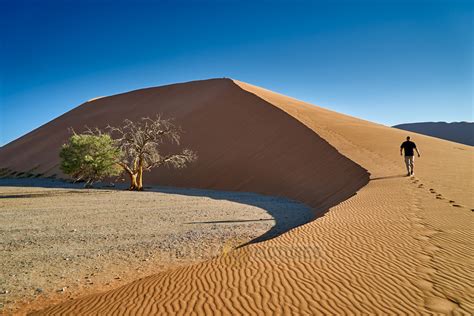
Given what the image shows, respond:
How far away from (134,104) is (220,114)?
22144 mm

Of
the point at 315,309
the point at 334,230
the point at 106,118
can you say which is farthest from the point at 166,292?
the point at 106,118

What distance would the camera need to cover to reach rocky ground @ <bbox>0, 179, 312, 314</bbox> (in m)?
5.93

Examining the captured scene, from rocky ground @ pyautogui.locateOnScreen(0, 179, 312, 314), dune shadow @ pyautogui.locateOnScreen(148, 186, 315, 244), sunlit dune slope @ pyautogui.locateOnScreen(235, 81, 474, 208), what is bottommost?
dune shadow @ pyautogui.locateOnScreen(148, 186, 315, 244)

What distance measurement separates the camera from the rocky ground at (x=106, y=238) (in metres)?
5.93

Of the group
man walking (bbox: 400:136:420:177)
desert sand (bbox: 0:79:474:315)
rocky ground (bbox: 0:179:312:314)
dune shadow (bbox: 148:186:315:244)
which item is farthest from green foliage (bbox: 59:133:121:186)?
man walking (bbox: 400:136:420:177)

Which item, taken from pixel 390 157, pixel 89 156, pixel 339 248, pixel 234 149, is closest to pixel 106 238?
pixel 339 248

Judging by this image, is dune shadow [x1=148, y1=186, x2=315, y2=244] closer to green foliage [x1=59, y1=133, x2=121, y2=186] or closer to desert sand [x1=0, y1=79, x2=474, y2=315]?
desert sand [x1=0, y1=79, x2=474, y2=315]

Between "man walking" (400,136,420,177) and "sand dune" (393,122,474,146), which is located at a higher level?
"sand dune" (393,122,474,146)

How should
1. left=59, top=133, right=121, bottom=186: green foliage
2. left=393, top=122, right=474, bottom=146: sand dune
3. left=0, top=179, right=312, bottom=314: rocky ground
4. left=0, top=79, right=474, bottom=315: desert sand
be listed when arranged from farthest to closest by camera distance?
left=393, top=122, right=474, bottom=146: sand dune, left=59, top=133, right=121, bottom=186: green foliage, left=0, top=179, right=312, bottom=314: rocky ground, left=0, top=79, right=474, bottom=315: desert sand

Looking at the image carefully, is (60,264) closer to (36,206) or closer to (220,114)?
(36,206)

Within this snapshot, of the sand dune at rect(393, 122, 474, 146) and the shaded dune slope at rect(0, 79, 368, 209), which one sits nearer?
A: the shaded dune slope at rect(0, 79, 368, 209)

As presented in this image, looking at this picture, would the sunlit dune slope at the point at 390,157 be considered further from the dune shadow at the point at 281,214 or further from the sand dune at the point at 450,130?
the sand dune at the point at 450,130

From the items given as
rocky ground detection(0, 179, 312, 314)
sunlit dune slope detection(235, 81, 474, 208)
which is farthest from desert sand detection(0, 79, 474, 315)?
rocky ground detection(0, 179, 312, 314)

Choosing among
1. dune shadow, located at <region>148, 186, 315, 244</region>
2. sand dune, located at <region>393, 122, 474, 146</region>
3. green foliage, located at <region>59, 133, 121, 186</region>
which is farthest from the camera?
sand dune, located at <region>393, 122, 474, 146</region>
